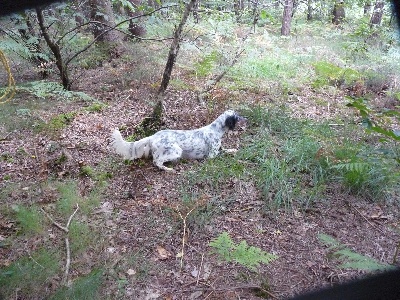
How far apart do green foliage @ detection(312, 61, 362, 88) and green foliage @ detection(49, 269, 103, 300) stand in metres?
6.31

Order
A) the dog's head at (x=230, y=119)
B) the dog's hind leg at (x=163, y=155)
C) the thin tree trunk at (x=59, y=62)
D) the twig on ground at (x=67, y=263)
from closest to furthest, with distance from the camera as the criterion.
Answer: the twig on ground at (x=67, y=263) → the dog's hind leg at (x=163, y=155) → the dog's head at (x=230, y=119) → the thin tree trunk at (x=59, y=62)

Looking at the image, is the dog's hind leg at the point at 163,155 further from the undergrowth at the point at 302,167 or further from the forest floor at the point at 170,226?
the undergrowth at the point at 302,167

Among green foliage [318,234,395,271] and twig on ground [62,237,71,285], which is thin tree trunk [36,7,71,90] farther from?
green foliage [318,234,395,271]

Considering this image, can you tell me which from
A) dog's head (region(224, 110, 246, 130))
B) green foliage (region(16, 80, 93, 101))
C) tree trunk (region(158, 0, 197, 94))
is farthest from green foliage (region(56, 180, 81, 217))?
dog's head (region(224, 110, 246, 130))

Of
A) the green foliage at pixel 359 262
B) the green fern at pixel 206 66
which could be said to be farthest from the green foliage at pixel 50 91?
the green foliage at pixel 359 262

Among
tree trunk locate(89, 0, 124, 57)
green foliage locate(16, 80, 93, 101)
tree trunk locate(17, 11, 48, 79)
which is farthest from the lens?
tree trunk locate(89, 0, 124, 57)

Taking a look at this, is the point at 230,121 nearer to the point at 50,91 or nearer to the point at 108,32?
the point at 50,91

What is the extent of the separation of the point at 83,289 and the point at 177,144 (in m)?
2.46

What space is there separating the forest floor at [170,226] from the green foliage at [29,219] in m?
0.07

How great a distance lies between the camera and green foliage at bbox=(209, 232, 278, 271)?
2.84 meters

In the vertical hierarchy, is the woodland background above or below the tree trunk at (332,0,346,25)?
below

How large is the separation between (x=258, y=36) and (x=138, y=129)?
8.41 meters

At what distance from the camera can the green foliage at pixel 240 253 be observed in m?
2.84

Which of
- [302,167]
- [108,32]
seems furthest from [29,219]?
[108,32]
